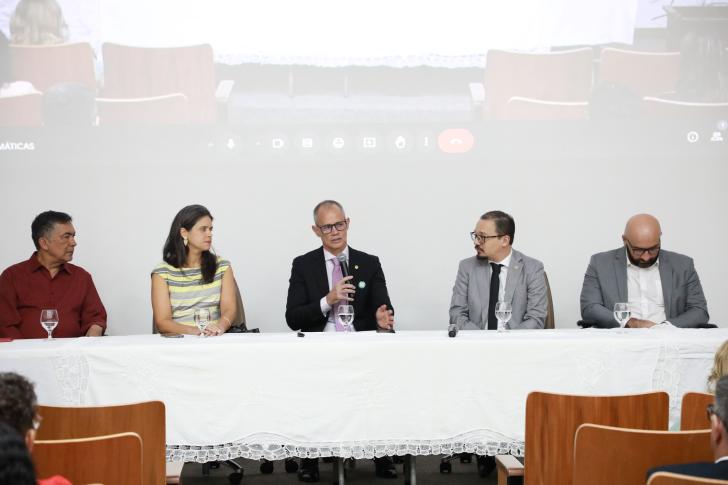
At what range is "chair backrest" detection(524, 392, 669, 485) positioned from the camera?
234cm

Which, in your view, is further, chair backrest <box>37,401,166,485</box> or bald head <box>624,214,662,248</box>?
bald head <box>624,214,662,248</box>

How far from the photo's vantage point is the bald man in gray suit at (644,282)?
400 centimetres

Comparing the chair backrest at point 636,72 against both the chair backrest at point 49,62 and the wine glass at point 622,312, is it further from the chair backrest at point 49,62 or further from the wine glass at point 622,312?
the chair backrest at point 49,62

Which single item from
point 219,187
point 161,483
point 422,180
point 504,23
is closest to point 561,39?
point 504,23

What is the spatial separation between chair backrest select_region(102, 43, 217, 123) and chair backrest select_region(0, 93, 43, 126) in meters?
0.39

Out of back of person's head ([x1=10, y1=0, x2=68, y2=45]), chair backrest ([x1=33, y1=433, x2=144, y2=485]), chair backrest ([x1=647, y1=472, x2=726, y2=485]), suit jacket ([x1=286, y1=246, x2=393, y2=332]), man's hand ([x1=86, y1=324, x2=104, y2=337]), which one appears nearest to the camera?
chair backrest ([x1=647, y1=472, x2=726, y2=485])

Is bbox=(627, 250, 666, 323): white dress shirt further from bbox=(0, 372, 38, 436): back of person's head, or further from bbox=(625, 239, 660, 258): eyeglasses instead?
bbox=(0, 372, 38, 436): back of person's head

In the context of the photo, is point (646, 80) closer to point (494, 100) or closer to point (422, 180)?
point (494, 100)

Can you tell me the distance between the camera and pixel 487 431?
2.96 meters

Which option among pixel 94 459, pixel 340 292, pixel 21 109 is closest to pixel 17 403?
pixel 94 459

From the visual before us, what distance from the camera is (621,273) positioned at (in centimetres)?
413

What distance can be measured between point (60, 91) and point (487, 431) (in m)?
3.21

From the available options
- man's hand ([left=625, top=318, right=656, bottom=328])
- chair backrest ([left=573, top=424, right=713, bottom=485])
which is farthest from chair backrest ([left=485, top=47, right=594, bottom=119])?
chair backrest ([left=573, top=424, right=713, bottom=485])

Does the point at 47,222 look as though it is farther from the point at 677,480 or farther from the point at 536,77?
the point at 677,480
